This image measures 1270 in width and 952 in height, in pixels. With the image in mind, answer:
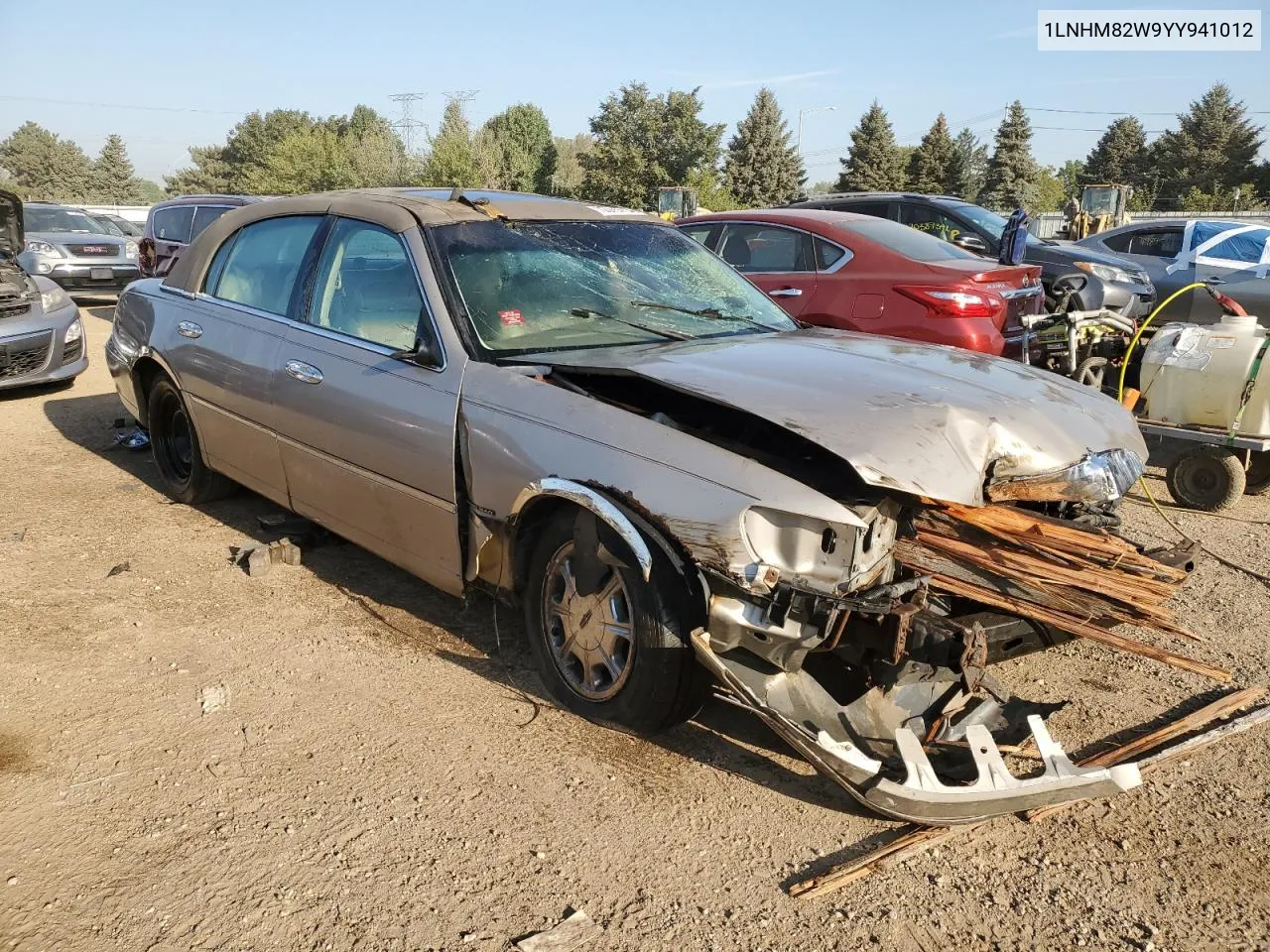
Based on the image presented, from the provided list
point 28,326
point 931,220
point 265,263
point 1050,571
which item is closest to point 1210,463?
point 1050,571

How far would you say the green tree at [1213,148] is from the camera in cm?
5888

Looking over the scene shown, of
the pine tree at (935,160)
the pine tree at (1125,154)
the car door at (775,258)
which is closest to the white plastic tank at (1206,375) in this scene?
the car door at (775,258)

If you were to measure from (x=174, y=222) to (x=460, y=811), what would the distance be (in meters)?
13.2

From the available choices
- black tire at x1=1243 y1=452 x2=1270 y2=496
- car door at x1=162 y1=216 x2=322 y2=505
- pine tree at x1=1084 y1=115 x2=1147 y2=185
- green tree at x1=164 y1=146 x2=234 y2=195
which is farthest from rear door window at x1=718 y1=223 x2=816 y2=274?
green tree at x1=164 y1=146 x2=234 y2=195

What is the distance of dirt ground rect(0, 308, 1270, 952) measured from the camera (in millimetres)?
2391

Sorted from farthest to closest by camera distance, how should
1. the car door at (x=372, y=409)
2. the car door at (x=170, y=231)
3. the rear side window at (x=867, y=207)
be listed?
the car door at (x=170, y=231) < the rear side window at (x=867, y=207) < the car door at (x=372, y=409)

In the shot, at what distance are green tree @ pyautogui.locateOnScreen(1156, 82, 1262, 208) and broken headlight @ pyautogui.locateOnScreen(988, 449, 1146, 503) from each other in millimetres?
66222

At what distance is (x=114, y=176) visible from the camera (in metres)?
97.4

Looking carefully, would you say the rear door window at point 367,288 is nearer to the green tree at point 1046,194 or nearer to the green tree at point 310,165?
the green tree at point 1046,194

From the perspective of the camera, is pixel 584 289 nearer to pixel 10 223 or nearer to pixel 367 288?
pixel 367 288

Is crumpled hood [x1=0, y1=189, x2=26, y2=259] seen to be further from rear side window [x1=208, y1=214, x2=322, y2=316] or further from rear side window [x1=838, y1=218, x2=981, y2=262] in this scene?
rear side window [x1=838, y1=218, x2=981, y2=262]

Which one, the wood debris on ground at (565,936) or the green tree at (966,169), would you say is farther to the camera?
the green tree at (966,169)

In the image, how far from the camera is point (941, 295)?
21.9ft

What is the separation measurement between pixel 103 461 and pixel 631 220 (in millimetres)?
4308
